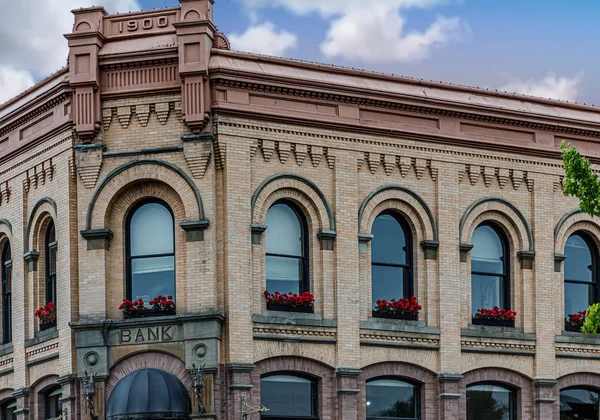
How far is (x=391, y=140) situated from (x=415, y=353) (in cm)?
525

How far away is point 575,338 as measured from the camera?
126ft

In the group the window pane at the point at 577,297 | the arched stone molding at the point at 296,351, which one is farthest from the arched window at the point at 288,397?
the window pane at the point at 577,297

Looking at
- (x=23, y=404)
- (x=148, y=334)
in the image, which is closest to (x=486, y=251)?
(x=148, y=334)

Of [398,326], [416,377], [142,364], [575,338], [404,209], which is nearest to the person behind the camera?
[142,364]

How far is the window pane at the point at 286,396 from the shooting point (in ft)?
113

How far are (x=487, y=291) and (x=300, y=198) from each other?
Answer: 19.4 feet

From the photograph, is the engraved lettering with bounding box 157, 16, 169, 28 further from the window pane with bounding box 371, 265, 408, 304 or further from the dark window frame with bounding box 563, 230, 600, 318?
the dark window frame with bounding box 563, 230, 600, 318

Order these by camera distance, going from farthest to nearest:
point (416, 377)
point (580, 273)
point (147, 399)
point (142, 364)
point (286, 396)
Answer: point (580, 273) < point (416, 377) < point (286, 396) < point (142, 364) < point (147, 399)

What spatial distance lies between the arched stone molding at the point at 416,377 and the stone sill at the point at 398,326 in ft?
2.75

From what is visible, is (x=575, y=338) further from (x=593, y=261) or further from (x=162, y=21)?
(x=162, y=21)

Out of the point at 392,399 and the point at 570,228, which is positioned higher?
the point at 570,228

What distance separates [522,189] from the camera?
38438mm

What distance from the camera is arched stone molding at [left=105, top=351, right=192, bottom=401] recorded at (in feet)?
110

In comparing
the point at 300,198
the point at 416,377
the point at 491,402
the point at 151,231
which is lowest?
the point at 491,402
